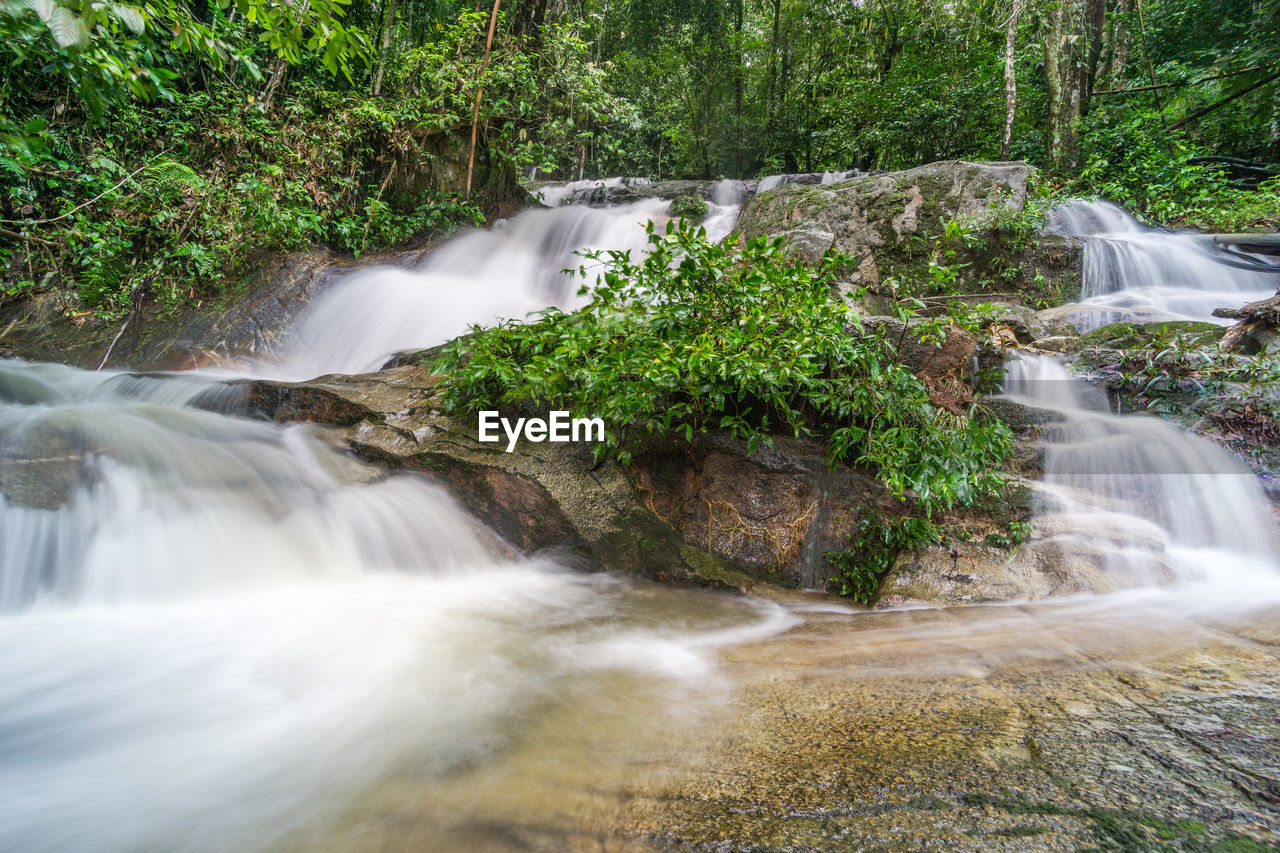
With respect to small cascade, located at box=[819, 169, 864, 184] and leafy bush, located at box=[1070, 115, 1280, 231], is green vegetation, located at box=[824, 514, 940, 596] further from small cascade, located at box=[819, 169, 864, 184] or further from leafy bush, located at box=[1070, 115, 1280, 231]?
small cascade, located at box=[819, 169, 864, 184]

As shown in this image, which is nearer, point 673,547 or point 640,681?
point 640,681

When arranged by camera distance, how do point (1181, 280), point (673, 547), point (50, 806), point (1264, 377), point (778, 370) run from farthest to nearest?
point (1181, 280) < point (1264, 377) < point (673, 547) < point (778, 370) < point (50, 806)

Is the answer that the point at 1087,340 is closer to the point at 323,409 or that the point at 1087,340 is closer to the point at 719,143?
the point at 323,409

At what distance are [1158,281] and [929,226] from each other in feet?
8.59

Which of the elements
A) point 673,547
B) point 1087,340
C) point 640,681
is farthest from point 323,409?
point 1087,340

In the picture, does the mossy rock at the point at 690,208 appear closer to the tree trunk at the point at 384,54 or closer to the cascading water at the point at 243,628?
the tree trunk at the point at 384,54

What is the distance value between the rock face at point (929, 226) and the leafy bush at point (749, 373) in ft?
10.2

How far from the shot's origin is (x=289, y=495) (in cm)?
350

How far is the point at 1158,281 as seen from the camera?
6.30 m

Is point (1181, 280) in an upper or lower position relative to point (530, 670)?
upper

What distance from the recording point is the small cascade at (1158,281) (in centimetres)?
566

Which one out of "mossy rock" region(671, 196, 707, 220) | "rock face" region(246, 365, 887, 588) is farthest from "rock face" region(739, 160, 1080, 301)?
"rock face" region(246, 365, 887, 588)

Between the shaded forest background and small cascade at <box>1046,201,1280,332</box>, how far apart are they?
177cm

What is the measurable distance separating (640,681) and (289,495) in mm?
2627
